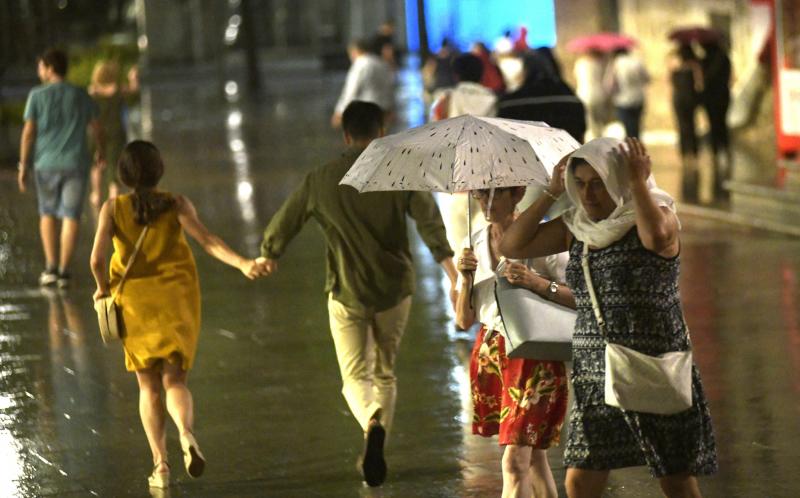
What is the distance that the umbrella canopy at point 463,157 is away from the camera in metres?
5.60

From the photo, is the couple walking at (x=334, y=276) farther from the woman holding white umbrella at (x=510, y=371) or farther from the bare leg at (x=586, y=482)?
the bare leg at (x=586, y=482)

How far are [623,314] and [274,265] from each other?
7.85 feet

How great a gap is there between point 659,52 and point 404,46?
1273 inches

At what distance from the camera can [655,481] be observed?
6.57 m

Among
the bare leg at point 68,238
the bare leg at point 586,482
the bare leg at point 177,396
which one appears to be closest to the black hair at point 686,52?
the bare leg at point 68,238

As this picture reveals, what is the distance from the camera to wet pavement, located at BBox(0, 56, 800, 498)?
677 centimetres

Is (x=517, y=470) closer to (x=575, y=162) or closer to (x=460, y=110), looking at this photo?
(x=575, y=162)

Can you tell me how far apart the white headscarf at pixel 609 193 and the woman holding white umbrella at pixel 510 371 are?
584mm

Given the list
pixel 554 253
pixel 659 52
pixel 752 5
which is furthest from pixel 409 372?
pixel 659 52

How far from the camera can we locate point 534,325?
17.7 feet

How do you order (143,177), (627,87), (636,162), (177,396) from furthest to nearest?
1. (627,87)
2. (177,396)
3. (143,177)
4. (636,162)

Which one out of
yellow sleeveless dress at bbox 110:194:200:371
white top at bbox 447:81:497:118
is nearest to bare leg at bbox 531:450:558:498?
yellow sleeveless dress at bbox 110:194:200:371

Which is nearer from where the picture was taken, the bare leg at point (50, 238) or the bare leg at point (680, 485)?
the bare leg at point (680, 485)

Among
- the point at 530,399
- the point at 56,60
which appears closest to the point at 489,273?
the point at 530,399
